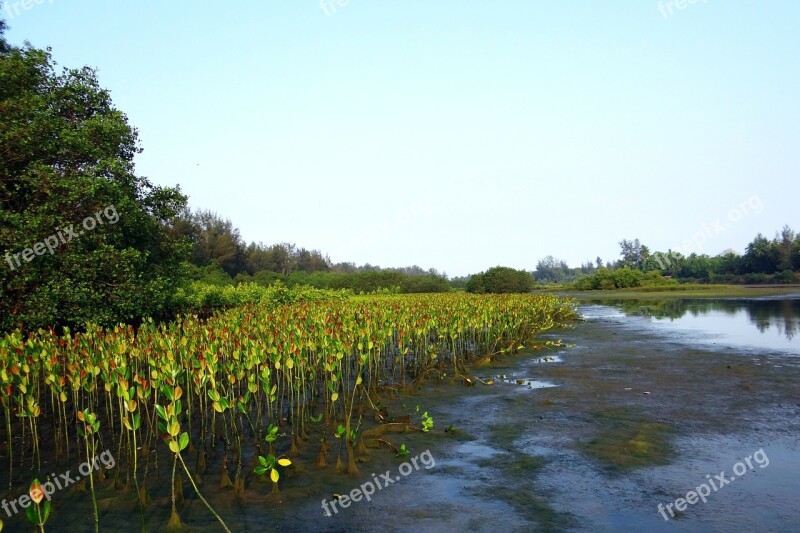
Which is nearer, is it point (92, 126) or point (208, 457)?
point (208, 457)

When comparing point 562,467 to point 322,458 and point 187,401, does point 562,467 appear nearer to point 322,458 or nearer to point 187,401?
point 322,458

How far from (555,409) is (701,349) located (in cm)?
807

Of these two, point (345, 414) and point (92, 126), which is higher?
point (92, 126)

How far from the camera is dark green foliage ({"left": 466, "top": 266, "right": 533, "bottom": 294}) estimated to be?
4288cm

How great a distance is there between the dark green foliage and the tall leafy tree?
30.6 m

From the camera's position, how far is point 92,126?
48.9 ft

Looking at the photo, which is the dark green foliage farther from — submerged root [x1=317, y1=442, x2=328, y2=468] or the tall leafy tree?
submerged root [x1=317, y1=442, x2=328, y2=468]

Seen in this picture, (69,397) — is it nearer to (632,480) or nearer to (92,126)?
(632,480)

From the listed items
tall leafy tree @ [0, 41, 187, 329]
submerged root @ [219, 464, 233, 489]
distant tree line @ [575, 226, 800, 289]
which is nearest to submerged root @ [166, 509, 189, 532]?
submerged root @ [219, 464, 233, 489]

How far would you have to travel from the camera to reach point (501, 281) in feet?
141

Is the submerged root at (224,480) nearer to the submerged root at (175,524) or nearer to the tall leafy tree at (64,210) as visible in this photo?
the submerged root at (175,524)

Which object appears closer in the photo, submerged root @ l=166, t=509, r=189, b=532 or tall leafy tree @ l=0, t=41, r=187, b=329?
submerged root @ l=166, t=509, r=189, b=532

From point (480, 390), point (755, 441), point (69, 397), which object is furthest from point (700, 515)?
point (69, 397)

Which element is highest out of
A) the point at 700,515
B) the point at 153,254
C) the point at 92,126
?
the point at 92,126
